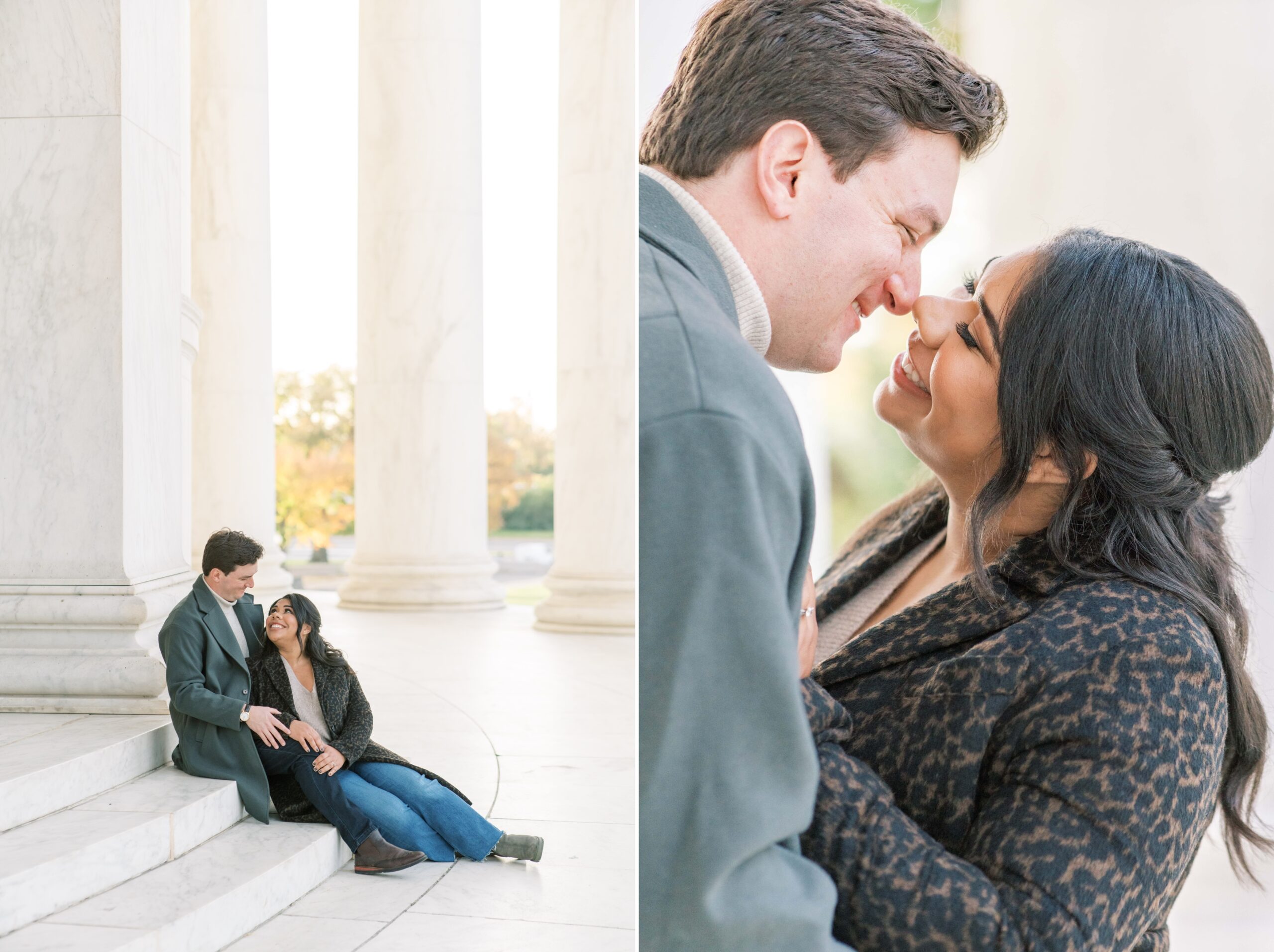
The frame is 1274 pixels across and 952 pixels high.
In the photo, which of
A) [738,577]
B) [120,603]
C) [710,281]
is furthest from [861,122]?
[120,603]

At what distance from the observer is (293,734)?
88.6 feet

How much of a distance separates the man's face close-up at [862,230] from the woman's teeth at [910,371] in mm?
607

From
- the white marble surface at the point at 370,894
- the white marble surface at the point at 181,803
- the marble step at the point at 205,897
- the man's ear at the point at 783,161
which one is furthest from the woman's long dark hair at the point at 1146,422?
the white marble surface at the point at 181,803

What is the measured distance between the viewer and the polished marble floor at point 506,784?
72.5ft

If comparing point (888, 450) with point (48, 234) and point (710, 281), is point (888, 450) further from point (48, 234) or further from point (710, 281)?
point (48, 234)

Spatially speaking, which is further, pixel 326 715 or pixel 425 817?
pixel 326 715

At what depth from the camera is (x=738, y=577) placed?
7074 mm

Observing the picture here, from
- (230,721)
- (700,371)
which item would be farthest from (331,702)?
(700,371)

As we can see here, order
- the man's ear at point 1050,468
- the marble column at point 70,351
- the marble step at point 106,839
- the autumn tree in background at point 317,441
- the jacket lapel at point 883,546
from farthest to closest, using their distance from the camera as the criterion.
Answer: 1. the autumn tree in background at point 317,441
2. the marble column at point 70,351
3. the marble step at point 106,839
4. the jacket lapel at point 883,546
5. the man's ear at point 1050,468

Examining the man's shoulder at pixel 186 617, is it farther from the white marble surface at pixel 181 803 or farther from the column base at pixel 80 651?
the white marble surface at pixel 181 803

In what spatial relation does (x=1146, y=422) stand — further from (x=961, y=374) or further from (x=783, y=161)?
(x=783, y=161)

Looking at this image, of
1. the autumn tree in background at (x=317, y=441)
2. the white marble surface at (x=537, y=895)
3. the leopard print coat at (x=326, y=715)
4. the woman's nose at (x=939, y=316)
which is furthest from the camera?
the autumn tree in background at (x=317, y=441)

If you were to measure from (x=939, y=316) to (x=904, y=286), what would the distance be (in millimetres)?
358

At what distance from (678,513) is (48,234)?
2626 centimetres
